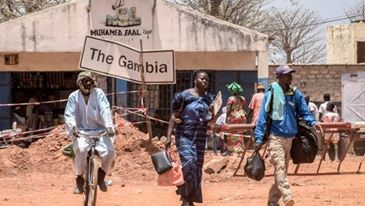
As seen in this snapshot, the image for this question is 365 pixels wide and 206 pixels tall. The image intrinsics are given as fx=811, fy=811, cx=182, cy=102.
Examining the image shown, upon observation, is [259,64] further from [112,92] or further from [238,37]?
[112,92]

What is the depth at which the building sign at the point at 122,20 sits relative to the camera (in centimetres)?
2019

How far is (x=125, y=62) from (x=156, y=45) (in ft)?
15.7

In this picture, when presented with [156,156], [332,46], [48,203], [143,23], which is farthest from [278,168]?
[332,46]

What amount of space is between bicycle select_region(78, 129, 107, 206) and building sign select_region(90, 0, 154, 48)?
36.6ft

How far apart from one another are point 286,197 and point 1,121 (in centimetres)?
1353

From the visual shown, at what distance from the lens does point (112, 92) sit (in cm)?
2092

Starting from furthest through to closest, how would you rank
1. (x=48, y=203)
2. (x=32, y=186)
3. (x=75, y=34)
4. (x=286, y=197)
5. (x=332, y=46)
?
(x=332, y=46) → (x=75, y=34) → (x=32, y=186) → (x=48, y=203) → (x=286, y=197)

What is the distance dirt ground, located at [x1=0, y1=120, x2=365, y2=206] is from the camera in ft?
35.2

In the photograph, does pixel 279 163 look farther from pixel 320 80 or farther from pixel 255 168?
pixel 320 80

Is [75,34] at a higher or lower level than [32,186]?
higher

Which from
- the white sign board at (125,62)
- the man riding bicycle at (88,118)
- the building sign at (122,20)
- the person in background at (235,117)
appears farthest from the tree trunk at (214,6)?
the man riding bicycle at (88,118)

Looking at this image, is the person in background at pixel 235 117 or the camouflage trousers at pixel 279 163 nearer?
the camouflage trousers at pixel 279 163

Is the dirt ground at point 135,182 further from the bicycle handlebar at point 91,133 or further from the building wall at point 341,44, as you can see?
the building wall at point 341,44

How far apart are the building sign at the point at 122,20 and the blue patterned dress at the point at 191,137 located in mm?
11267
